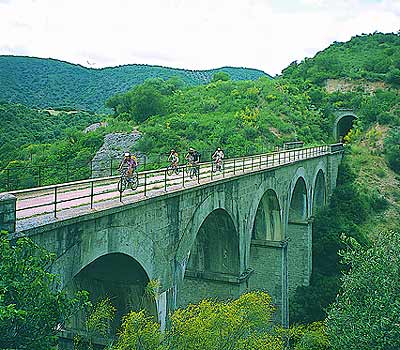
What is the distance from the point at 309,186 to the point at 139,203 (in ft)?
88.4

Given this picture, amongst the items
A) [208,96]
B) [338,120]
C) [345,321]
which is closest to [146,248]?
[345,321]

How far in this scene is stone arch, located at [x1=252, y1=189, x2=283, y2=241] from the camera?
28.6m

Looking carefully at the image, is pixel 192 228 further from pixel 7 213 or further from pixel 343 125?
pixel 343 125

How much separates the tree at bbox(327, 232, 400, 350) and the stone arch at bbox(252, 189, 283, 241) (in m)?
8.67

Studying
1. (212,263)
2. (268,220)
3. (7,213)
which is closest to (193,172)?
(212,263)

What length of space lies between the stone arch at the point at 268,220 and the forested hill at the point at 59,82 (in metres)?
73.6

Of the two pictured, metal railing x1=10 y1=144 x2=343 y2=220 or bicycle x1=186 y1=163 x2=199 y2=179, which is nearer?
metal railing x1=10 y1=144 x2=343 y2=220

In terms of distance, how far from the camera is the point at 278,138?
56.0 m

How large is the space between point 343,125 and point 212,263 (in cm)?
6015

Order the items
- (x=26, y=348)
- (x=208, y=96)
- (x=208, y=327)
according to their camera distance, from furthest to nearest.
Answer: (x=208, y=96)
(x=208, y=327)
(x=26, y=348)

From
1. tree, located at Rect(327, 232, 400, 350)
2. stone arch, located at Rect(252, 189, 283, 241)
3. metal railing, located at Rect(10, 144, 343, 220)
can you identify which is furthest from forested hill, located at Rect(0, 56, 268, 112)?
tree, located at Rect(327, 232, 400, 350)

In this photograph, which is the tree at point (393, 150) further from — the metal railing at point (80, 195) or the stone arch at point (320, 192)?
the metal railing at point (80, 195)

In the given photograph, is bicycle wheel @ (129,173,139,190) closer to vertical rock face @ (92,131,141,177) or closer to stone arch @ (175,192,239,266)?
stone arch @ (175,192,239,266)

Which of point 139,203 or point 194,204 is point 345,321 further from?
point 139,203
